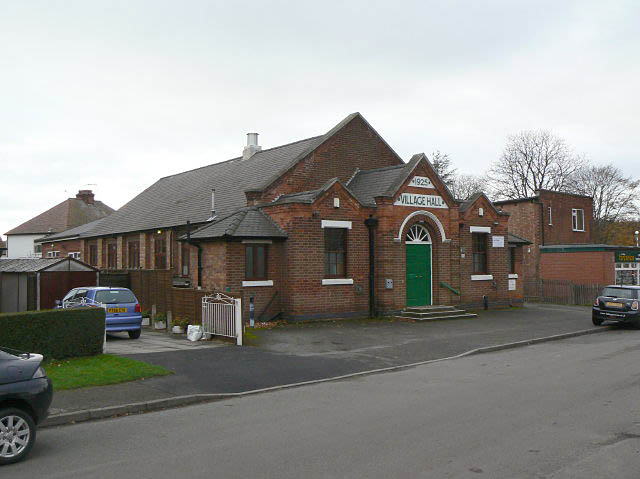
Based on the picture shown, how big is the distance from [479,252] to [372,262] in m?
6.30

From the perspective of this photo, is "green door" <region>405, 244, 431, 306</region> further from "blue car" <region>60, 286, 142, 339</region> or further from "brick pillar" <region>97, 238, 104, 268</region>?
"brick pillar" <region>97, 238, 104, 268</region>

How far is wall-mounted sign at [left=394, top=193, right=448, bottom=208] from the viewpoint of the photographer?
22500mm

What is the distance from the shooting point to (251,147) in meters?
31.2

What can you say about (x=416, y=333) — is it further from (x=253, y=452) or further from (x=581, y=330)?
(x=253, y=452)

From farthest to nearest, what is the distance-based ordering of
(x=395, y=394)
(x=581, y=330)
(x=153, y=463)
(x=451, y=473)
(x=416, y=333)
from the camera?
1. (x=581, y=330)
2. (x=416, y=333)
3. (x=395, y=394)
4. (x=153, y=463)
5. (x=451, y=473)

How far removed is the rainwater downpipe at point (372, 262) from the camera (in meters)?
22.0

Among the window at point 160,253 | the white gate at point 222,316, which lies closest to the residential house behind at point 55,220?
the window at point 160,253

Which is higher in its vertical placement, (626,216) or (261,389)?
(626,216)

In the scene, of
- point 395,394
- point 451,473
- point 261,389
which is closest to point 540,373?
point 395,394

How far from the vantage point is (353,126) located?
2622 cm

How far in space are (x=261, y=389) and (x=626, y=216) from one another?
5996cm

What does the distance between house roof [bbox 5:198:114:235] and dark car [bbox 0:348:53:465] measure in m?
58.9

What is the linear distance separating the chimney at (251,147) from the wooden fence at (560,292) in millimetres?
16753

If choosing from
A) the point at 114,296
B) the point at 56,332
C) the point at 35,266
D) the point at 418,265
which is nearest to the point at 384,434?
the point at 56,332
